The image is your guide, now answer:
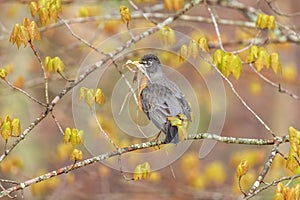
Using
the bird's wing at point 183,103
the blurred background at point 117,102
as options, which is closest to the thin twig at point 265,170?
the blurred background at point 117,102

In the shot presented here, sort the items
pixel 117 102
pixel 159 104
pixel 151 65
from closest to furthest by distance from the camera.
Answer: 1. pixel 159 104
2. pixel 151 65
3. pixel 117 102

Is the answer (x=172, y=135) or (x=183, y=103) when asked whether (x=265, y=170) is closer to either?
(x=172, y=135)

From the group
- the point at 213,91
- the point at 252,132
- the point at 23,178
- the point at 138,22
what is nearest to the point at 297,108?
the point at 252,132

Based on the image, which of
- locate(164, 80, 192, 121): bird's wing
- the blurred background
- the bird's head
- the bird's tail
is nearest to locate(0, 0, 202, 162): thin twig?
the bird's head

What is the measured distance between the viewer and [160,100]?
16.3ft

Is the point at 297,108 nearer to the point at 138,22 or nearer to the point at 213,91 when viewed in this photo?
the point at 213,91

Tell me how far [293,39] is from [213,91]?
3.63 m

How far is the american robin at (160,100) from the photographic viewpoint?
4.77 m

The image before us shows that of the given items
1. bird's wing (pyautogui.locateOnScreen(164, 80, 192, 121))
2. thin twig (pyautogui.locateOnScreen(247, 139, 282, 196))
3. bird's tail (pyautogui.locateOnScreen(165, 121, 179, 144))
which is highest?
bird's wing (pyautogui.locateOnScreen(164, 80, 192, 121))

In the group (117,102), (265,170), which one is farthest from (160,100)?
(117,102)

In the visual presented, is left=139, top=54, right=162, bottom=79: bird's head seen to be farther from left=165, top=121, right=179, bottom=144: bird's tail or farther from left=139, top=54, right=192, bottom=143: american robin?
left=165, top=121, right=179, bottom=144: bird's tail

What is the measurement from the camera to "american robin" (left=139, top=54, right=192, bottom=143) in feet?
15.6

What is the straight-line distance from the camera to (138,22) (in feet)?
29.5

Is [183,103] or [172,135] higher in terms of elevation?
[183,103]
